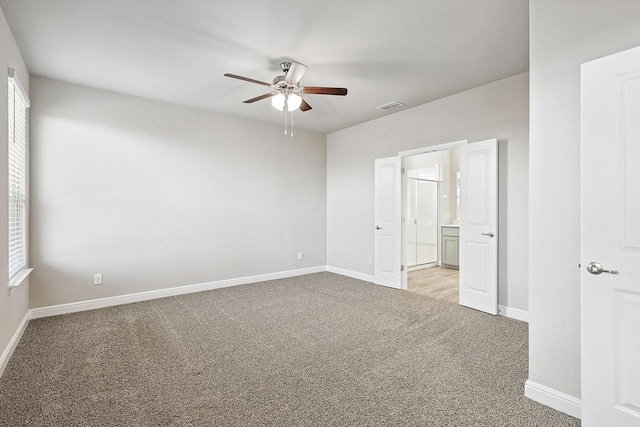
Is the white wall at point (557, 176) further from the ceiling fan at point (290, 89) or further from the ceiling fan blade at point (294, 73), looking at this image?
the ceiling fan blade at point (294, 73)

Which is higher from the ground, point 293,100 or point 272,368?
point 293,100

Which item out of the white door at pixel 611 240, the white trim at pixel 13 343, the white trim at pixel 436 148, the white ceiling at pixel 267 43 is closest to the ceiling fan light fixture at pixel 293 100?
the white ceiling at pixel 267 43

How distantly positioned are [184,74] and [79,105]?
4.74 feet

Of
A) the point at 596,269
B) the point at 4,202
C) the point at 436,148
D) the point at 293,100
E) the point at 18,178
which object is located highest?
the point at 293,100

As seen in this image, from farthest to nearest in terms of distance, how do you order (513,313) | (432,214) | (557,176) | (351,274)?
1. (432,214)
2. (351,274)
3. (513,313)
4. (557,176)

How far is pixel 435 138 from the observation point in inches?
174

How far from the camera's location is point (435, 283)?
532 centimetres

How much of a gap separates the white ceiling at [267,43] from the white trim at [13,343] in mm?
2618

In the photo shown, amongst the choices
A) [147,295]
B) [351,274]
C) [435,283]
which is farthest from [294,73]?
[435,283]

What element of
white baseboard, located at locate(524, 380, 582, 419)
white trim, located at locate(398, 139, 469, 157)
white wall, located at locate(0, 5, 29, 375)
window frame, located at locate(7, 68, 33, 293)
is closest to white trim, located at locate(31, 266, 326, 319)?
window frame, located at locate(7, 68, 33, 293)

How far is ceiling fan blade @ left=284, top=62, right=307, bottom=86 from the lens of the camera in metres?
2.92

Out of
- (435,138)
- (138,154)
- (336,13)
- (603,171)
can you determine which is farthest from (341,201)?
(603,171)

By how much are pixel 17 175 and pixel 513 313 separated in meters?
5.38

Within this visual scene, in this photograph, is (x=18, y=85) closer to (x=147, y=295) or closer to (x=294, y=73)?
(x=294, y=73)
